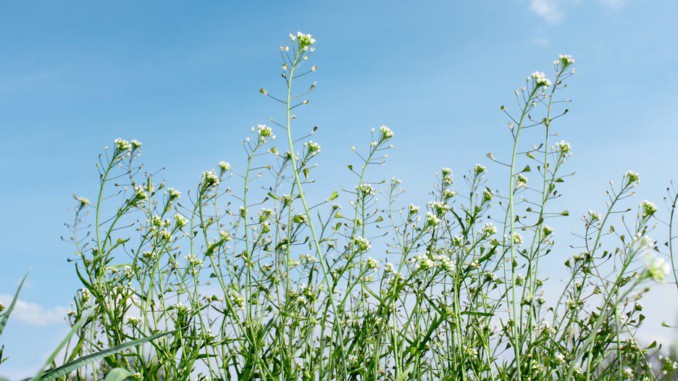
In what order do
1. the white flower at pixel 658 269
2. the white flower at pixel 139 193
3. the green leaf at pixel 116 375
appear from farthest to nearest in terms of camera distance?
the white flower at pixel 139 193 → the green leaf at pixel 116 375 → the white flower at pixel 658 269

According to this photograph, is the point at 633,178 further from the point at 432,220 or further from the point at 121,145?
the point at 121,145

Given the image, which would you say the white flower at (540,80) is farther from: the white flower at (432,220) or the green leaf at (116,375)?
the green leaf at (116,375)

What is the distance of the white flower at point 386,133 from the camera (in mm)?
4500

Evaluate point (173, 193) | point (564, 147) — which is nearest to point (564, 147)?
point (564, 147)

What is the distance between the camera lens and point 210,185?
4117mm

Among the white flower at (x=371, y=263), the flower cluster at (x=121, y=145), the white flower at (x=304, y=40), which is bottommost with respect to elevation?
the white flower at (x=371, y=263)

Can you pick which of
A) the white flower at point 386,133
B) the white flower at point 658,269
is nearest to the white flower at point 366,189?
the white flower at point 386,133

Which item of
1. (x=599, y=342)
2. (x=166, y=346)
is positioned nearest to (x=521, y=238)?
(x=599, y=342)

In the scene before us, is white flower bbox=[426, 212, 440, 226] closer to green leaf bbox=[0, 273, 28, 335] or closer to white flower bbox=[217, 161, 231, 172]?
white flower bbox=[217, 161, 231, 172]

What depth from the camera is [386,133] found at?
14.8 feet

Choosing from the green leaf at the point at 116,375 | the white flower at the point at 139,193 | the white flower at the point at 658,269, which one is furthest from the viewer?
the white flower at the point at 139,193

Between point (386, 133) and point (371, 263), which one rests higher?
point (386, 133)

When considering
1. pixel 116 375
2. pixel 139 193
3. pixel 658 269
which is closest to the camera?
pixel 658 269

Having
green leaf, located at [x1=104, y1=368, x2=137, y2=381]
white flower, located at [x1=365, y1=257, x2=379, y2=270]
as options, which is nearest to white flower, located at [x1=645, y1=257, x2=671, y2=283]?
green leaf, located at [x1=104, y1=368, x2=137, y2=381]
